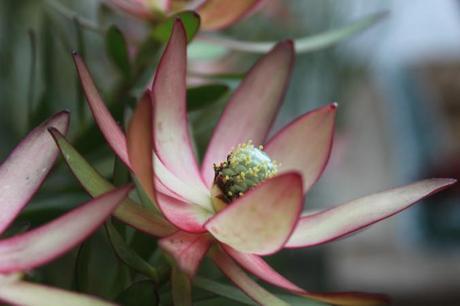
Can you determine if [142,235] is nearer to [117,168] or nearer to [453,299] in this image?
[117,168]

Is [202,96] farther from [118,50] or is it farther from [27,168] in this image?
[27,168]

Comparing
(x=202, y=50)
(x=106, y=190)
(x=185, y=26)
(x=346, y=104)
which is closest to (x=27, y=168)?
(x=106, y=190)

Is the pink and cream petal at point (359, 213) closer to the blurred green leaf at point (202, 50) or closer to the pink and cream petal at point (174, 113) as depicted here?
the pink and cream petal at point (174, 113)

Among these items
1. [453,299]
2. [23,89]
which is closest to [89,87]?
[23,89]

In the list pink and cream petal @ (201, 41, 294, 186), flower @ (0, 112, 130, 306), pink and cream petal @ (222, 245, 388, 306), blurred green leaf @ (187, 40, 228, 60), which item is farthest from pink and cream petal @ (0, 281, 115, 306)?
blurred green leaf @ (187, 40, 228, 60)

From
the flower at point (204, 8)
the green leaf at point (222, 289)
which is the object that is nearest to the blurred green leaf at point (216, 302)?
the green leaf at point (222, 289)
